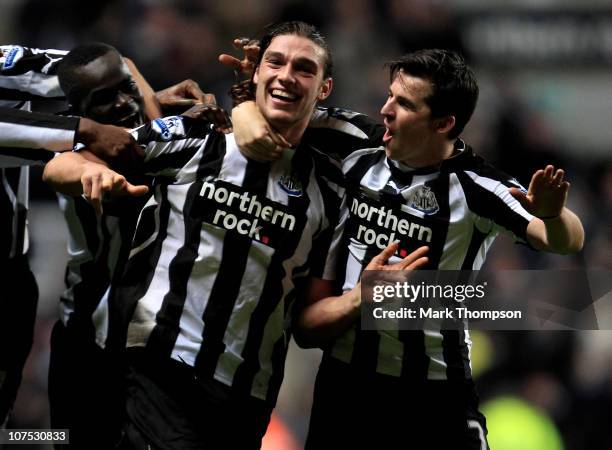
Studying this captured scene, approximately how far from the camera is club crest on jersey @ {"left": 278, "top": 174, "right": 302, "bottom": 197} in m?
3.90

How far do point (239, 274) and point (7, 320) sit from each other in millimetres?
1298

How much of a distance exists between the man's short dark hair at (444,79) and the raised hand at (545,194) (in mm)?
452

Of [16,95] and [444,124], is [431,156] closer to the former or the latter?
[444,124]

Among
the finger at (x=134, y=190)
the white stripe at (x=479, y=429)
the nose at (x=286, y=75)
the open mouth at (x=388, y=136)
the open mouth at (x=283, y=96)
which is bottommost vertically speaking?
the white stripe at (x=479, y=429)

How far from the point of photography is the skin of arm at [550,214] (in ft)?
12.1

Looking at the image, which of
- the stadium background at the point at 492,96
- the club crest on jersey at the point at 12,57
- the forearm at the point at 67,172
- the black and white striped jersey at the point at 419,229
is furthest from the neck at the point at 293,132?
the stadium background at the point at 492,96

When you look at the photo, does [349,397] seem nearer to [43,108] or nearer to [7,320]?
[7,320]

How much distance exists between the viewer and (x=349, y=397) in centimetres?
400

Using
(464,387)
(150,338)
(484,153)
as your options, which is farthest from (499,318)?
(484,153)

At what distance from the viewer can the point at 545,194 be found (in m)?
3.70

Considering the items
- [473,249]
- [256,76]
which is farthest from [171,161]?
[473,249]

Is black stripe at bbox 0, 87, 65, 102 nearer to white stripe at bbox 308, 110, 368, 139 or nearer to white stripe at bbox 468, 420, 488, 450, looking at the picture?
→ white stripe at bbox 308, 110, 368, 139

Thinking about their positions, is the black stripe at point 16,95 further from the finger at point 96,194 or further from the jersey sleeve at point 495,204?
the jersey sleeve at point 495,204

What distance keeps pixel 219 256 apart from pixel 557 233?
42.4 inches
